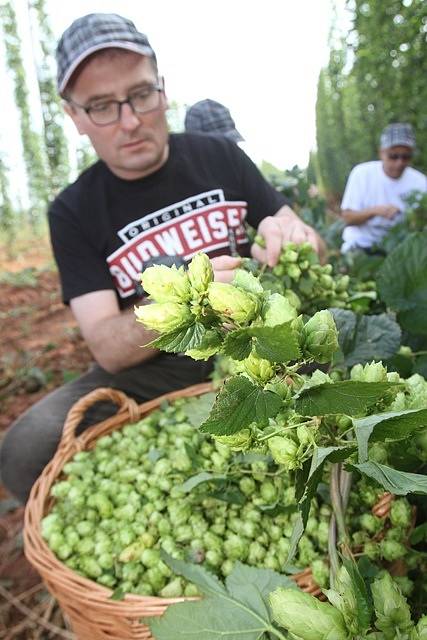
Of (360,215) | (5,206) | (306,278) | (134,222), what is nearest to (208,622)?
(306,278)

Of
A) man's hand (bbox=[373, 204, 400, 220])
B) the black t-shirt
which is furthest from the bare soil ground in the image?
man's hand (bbox=[373, 204, 400, 220])

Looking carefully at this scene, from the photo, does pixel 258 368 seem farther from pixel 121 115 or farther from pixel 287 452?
pixel 121 115

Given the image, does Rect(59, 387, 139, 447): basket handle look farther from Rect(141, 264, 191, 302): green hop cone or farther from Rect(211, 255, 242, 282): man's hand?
Rect(141, 264, 191, 302): green hop cone

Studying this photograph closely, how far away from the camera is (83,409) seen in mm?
1518

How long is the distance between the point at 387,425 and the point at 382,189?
4022mm

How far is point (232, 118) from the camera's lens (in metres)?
3.26

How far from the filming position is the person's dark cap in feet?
10.4

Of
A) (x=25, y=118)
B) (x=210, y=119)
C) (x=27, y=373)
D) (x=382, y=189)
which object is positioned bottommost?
(x=27, y=373)

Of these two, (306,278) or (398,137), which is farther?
(398,137)

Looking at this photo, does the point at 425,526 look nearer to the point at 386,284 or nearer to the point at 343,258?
the point at 386,284

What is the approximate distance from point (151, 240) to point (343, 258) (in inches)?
43.5

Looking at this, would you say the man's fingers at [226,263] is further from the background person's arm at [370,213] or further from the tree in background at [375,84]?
the background person's arm at [370,213]

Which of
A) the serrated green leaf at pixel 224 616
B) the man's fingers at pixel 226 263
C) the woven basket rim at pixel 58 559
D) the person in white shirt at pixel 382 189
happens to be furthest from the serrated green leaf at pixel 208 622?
the person in white shirt at pixel 382 189

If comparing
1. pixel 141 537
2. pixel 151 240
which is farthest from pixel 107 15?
pixel 141 537
